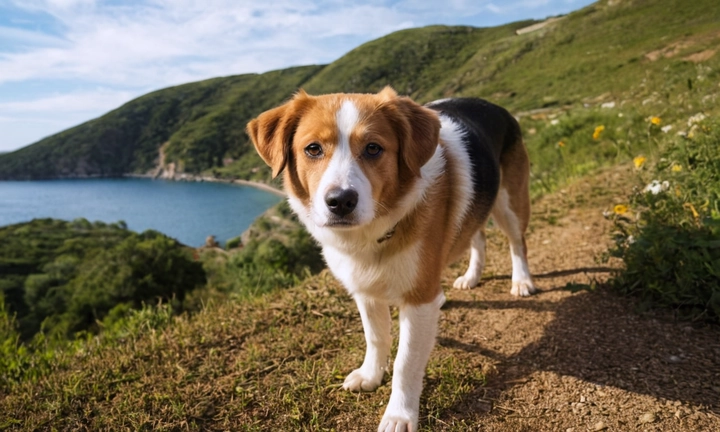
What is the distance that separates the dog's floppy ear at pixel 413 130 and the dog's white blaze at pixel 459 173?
43 centimetres

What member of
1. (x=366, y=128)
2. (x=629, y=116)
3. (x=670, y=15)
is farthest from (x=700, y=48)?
(x=366, y=128)

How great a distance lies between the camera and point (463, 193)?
3.43 metres

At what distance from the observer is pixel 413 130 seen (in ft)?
9.92

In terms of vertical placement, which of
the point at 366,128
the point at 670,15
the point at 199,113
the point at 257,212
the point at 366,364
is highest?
the point at 199,113

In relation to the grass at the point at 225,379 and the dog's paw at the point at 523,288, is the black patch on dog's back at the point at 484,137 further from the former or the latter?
the grass at the point at 225,379

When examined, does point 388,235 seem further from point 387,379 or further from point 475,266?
point 475,266

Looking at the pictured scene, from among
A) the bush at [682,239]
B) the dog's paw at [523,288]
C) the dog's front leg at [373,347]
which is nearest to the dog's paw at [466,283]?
the dog's paw at [523,288]

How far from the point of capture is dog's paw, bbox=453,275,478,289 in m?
4.89

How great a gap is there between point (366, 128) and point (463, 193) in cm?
101

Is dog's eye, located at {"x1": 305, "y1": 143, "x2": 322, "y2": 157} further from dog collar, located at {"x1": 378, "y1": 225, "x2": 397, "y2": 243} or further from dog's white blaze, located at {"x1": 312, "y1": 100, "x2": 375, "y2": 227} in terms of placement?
dog collar, located at {"x1": 378, "y1": 225, "x2": 397, "y2": 243}

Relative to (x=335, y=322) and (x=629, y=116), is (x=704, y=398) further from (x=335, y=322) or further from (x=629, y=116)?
(x=629, y=116)

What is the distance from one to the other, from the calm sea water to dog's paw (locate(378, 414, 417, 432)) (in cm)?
7264

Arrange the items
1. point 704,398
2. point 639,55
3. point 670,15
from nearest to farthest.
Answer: point 704,398
point 670,15
point 639,55

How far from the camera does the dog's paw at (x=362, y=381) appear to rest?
328 cm
